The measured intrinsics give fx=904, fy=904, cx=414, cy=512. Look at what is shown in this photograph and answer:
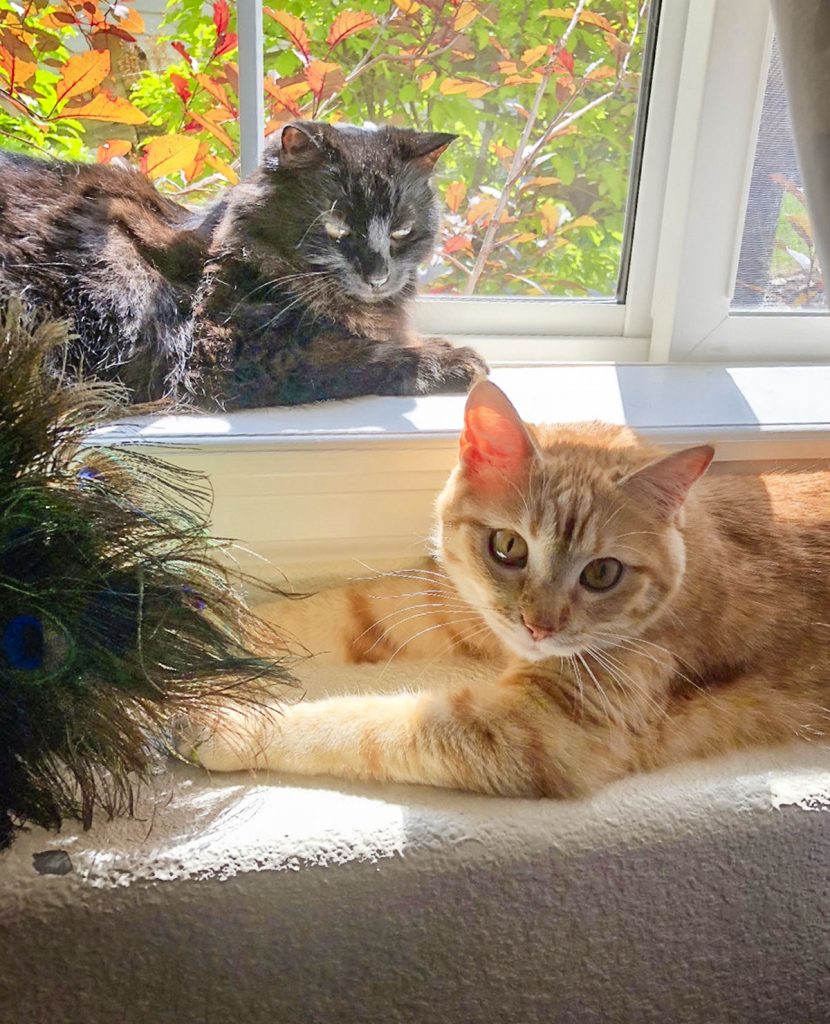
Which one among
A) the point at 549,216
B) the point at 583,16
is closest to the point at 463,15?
the point at 583,16

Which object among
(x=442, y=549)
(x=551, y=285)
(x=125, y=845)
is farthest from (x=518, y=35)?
(x=125, y=845)

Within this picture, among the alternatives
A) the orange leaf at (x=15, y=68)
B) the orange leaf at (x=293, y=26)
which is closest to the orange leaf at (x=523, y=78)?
the orange leaf at (x=293, y=26)

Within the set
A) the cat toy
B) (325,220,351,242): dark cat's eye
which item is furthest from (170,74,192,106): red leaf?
the cat toy

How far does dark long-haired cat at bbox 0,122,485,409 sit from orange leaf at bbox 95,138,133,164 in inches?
2.6

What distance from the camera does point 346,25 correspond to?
1312 mm

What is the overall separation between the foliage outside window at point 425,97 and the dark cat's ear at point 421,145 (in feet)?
0.28

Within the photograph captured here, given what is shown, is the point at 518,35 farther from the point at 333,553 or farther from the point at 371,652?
the point at 371,652

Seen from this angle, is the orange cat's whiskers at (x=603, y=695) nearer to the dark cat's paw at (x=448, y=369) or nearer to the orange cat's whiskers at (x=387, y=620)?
the orange cat's whiskers at (x=387, y=620)

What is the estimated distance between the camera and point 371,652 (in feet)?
4.25

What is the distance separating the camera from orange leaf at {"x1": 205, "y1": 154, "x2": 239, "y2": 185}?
4.45 ft

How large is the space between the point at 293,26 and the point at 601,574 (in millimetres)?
→ 904

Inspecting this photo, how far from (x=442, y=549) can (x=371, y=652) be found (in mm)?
210

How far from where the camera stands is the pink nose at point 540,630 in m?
1.04

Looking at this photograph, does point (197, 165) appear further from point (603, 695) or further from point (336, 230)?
point (603, 695)
